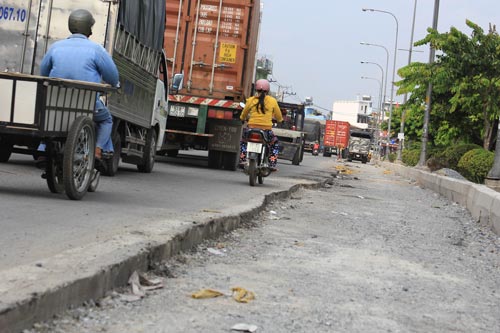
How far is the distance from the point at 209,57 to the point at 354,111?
172598mm

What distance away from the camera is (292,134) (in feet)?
108

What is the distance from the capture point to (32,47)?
11430 mm

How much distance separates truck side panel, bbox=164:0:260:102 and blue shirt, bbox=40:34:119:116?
32.9 feet

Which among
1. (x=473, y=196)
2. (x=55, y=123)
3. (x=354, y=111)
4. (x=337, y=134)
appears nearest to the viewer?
(x=55, y=123)

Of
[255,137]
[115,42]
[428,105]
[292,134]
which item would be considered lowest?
[255,137]

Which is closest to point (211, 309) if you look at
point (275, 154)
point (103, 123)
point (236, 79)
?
point (103, 123)

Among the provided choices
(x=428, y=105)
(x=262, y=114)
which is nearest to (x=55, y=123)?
(x=262, y=114)

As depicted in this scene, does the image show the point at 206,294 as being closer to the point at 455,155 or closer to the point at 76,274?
the point at 76,274

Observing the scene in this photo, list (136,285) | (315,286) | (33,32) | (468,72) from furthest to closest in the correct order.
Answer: (468,72) → (33,32) → (315,286) → (136,285)

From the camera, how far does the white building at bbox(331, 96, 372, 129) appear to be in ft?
614

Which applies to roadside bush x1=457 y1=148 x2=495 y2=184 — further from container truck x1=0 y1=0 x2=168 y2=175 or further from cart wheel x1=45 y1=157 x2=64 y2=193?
cart wheel x1=45 y1=157 x2=64 y2=193

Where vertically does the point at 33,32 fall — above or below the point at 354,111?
below

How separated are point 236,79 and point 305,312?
14.1 metres

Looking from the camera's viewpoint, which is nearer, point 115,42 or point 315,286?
point 315,286
